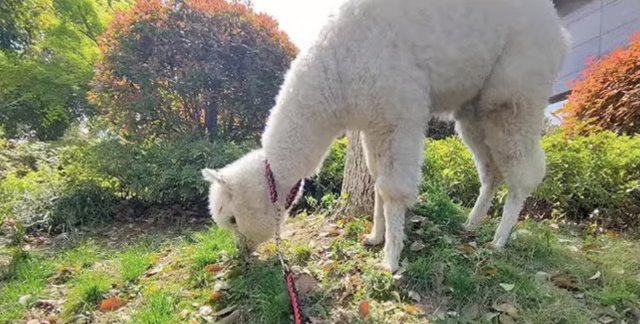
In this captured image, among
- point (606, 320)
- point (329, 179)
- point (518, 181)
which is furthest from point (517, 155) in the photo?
point (329, 179)

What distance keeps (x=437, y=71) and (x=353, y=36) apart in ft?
2.10

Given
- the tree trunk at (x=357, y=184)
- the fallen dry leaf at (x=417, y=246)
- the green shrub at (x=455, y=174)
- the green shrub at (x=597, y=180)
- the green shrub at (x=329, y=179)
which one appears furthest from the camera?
the green shrub at (x=329, y=179)

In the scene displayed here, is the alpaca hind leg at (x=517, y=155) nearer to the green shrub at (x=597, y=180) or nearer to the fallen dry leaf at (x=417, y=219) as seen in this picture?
the fallen dry leaf at (x=417, y=219)

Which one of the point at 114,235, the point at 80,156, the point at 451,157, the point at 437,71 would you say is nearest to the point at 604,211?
the point at 451,157

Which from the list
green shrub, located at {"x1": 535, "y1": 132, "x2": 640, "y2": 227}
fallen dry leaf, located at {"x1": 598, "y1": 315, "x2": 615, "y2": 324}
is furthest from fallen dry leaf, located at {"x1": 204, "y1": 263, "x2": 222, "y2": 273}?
green shrub, located at {"x1": 535, "y1": 132, "x2": 640, "y2": 227}

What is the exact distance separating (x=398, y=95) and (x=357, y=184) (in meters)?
1.21

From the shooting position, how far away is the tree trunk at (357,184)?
3838mm

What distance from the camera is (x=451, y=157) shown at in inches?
196

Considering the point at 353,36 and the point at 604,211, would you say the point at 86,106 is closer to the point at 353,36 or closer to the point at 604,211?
the point at 353,36

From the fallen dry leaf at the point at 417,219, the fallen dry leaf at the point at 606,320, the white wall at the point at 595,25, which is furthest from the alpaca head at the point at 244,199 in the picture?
the white wall at the point at 595,25

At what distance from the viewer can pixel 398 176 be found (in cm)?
294

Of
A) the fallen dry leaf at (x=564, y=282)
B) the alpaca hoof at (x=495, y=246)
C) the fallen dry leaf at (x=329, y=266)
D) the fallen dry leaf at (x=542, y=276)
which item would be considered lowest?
the fallen dry leaf at (x=564, y=282)

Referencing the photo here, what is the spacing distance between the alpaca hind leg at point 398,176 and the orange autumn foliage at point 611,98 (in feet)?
11.2

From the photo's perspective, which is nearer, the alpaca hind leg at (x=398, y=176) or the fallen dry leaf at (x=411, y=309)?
the fallen dry leaf at (x=411, y=309)
